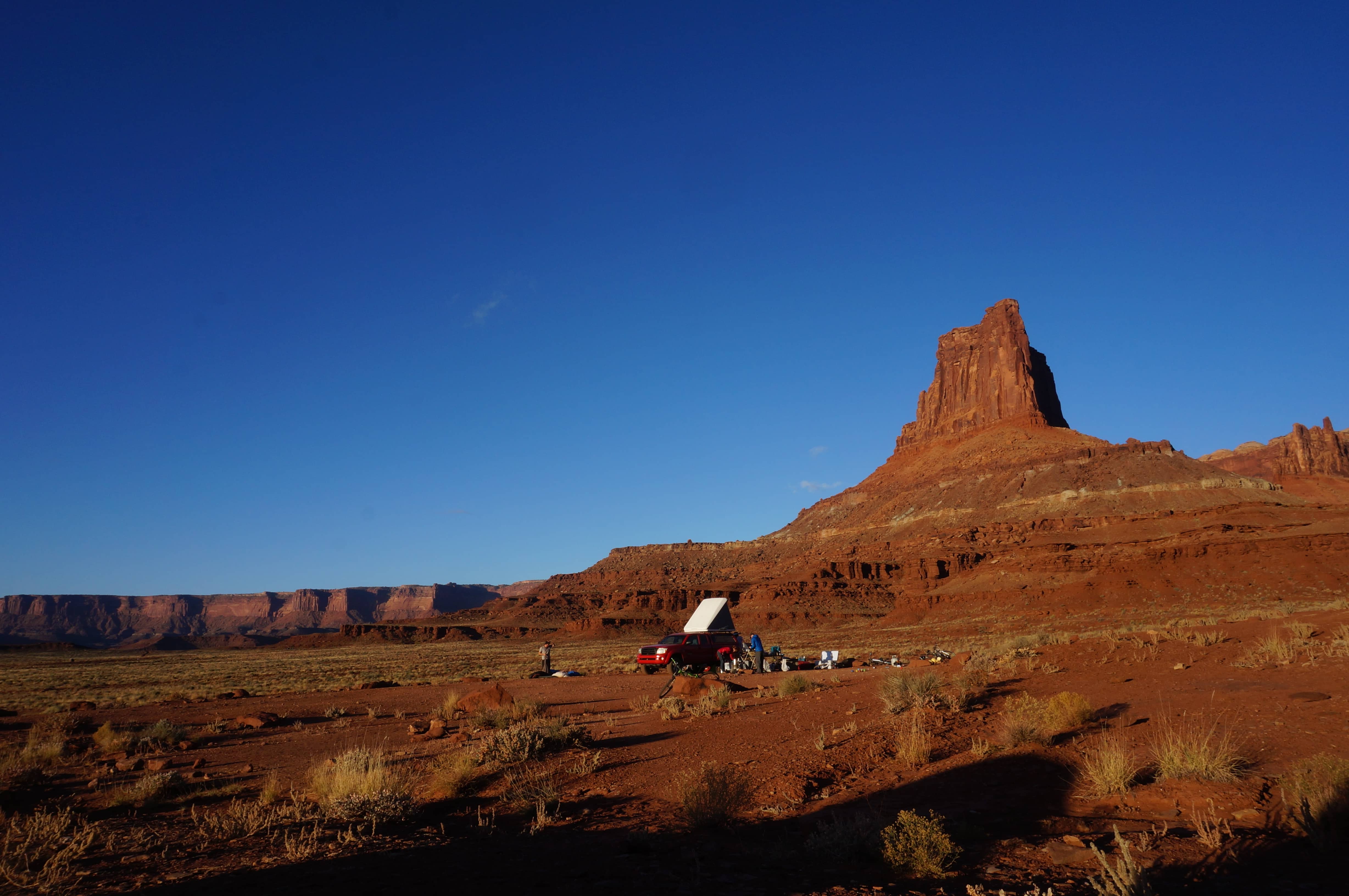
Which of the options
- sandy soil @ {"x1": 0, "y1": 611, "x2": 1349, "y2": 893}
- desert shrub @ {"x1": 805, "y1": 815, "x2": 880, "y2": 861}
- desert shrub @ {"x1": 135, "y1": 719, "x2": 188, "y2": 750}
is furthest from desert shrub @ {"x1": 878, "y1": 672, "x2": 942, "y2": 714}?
desert shrub @ {"x1": 135, "y1": 719, "x2": 188, "y2": 750}

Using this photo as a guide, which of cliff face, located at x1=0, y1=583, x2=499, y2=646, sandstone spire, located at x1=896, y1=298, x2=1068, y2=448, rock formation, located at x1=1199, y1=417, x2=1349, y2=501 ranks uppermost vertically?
sandstone spire, located at x1=896, y1=298, x2=1068, y2=448

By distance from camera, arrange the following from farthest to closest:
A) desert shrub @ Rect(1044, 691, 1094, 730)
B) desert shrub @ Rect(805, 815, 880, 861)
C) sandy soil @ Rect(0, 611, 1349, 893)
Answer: desert shrub @ Rect(1044, 691, 1094, 730) → desert shrub @ Rect(805, 815, 880, 861) → sandy soil @ Rect(0, 611, 1349, 893)

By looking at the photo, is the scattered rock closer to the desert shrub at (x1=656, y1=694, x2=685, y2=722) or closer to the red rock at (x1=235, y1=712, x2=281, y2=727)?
the desert shrub at (x1=656, y1=694, x2=685, y2=722)

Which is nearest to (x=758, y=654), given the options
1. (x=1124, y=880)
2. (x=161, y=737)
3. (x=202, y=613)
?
(x=161, y=737)

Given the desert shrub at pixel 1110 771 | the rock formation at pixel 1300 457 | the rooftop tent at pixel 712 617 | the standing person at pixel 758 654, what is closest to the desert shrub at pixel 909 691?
the desert shrub at pixel 1110 771

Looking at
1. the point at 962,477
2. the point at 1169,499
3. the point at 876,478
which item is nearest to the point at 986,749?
the point at 1169,499

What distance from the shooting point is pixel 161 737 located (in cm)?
1417

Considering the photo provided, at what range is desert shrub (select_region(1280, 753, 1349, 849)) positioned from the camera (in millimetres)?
5219

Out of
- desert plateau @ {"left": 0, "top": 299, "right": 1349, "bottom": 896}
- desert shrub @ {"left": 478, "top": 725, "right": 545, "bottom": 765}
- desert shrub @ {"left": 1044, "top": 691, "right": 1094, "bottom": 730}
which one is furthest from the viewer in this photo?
desert shrub @ {"left": 478, "top": 725, "right": 545, "bottom": 765}

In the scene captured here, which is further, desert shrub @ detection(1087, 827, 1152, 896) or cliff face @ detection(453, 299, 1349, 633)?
cliff face @ detection(453, 299, 1349, 633)

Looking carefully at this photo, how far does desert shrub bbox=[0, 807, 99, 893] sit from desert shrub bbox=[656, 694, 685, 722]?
29.3 ft

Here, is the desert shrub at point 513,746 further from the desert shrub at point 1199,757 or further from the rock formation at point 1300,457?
the rock formation at point 1300,457

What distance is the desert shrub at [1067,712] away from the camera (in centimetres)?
912

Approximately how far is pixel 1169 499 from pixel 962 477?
2642 cm
